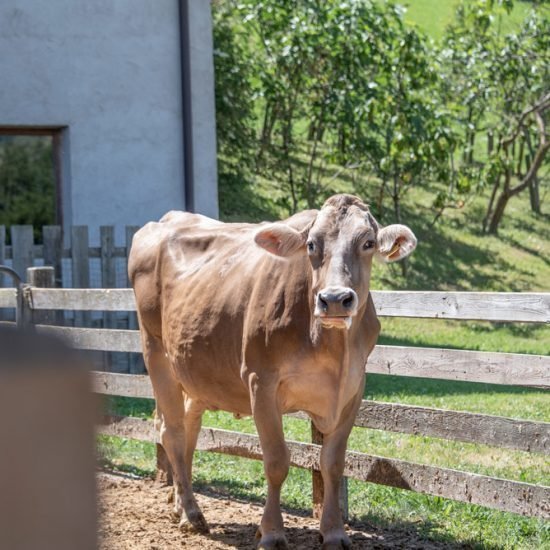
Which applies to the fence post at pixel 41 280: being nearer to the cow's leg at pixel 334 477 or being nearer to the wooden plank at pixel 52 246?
the wooden plank at pixel 52 246

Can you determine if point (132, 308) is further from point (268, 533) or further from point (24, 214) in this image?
point (24, 214)

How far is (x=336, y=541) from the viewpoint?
509cm

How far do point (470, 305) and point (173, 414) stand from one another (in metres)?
2.07

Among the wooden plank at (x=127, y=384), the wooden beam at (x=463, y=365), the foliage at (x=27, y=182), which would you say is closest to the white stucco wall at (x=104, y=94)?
the foliage at (x=27, y=182)

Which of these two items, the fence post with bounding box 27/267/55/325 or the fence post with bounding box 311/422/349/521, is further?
the fence post with bounding box 27/267/55/325

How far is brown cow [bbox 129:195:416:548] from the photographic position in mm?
4840

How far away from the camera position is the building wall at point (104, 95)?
11.8 metres

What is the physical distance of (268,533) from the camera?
16.8ft

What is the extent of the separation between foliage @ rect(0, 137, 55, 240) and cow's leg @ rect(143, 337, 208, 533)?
6628 millimetres

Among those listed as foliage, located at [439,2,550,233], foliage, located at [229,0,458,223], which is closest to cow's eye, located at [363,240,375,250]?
foliage, located at [229,0,458,223]

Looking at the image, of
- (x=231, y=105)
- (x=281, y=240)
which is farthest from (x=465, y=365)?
(x=231, y=105)

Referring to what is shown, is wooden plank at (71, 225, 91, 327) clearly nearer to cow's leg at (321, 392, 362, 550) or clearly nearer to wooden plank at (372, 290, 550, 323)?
wooden plank at (372, 290, 550, 323)

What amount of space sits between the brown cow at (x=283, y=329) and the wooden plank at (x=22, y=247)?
15.6 feet

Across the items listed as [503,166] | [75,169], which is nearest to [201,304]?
[75,169]
